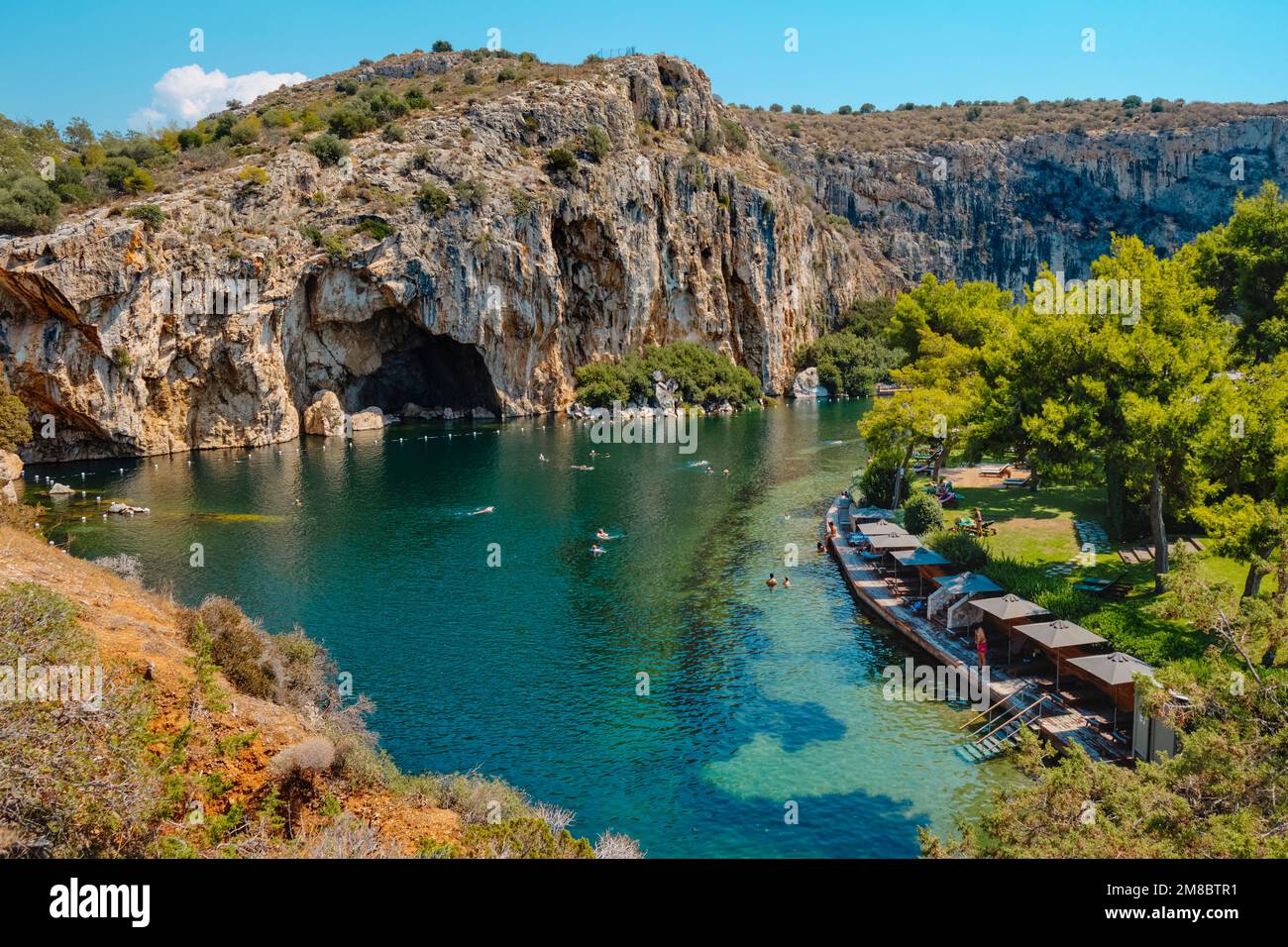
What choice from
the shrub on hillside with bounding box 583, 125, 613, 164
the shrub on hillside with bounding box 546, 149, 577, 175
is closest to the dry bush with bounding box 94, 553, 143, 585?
the shrub on hillside with bounding box 546, 149, 577, 175

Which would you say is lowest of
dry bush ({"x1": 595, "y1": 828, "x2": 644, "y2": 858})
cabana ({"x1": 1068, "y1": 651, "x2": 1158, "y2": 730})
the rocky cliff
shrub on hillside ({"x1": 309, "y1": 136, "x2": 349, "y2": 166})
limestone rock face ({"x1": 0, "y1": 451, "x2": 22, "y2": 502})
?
dry bush ({"x1": 595, "y1": 828, "x2": 644, "y2": 858})

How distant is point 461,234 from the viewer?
79562 mm

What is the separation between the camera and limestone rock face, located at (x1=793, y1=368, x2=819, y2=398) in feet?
368

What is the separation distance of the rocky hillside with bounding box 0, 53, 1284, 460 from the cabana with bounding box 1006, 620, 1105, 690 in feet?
190

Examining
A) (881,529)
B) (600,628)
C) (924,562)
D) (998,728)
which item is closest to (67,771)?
(998,728)

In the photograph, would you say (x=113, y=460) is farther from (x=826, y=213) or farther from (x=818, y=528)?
(x=826, y=213)

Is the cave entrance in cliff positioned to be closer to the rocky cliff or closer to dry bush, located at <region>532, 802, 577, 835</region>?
dry bush, located at <region>532, 802, 577, 835</region>

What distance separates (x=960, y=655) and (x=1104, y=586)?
17.5 ft

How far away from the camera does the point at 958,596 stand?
26609 millimetres

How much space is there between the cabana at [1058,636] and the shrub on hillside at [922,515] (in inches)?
501

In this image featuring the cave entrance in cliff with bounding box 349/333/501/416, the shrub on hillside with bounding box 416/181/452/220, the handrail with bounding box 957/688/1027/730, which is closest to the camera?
the handrail with bounding box 957/688/1027/730

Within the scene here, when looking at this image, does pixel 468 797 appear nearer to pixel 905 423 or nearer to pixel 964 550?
pixel 964 550
